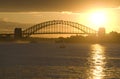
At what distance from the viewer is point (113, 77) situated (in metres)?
66.9

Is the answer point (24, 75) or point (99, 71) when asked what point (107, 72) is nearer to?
point (99, 71)

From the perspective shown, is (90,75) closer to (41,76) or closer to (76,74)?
(76,74)

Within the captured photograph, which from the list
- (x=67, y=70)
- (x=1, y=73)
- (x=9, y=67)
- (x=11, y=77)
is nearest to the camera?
(x=11, y=77)

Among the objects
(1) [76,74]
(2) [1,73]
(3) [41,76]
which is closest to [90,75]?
(1) [76,74]

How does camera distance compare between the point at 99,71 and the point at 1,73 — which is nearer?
the point at 1,73

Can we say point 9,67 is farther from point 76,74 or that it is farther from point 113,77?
point 113,77

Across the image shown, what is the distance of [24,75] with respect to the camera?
6788 centimetres

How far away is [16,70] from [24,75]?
6472 mm

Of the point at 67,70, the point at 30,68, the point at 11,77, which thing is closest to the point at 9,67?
the point at 30,68

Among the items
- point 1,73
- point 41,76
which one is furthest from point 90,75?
point 1,73

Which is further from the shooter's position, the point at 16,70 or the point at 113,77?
the point at 16,70

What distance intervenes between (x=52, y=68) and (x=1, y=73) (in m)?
10.7

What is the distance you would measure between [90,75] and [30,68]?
39.1 feet

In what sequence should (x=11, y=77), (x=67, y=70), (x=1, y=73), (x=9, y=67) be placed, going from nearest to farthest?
(x=11, y=77)
(x=1, y=73)
(x=67, y=70)
(x=9, y=67)
